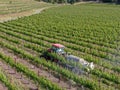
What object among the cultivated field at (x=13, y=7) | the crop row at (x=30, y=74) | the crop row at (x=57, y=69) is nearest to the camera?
the crop row at (x=30, y=74)

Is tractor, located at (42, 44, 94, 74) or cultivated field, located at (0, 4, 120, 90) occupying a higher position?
tractor, located at (42, 44, 94, 74)

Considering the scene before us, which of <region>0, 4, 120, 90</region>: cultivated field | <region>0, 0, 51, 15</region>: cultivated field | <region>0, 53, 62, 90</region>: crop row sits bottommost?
<region>0, 0, 51, 15</region>: cultivated field

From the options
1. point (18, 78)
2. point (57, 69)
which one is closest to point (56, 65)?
point (57, 69)

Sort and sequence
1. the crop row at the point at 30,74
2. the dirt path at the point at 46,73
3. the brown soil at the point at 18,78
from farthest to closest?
the dirt path at the point at 46,73
the brown soil at the point at 18,78
the crop row at the point at 30,74

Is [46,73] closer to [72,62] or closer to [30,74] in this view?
[30,74]

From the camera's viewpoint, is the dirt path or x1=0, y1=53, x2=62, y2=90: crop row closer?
x1=0, y1=53, x2=62, y2=90: crop row

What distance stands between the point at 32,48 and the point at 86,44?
20.2ft

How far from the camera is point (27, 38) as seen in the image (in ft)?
115

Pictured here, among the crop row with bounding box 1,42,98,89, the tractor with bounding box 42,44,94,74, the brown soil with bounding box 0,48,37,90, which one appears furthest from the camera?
the tractor with bounding box 42,44,94,74

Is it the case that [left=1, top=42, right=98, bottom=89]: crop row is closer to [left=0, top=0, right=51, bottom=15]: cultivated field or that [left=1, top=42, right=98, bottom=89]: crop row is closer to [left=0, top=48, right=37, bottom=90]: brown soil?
[left=0, top=48, right=37, bottom=90]: brown soil

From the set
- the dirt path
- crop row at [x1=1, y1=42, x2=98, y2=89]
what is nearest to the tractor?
crop row at [x1=1, y1=42, x2=98, y2=89]

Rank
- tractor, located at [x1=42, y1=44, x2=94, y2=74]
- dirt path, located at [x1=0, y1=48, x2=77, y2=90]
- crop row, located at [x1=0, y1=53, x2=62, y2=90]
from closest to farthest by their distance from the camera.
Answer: crop row, located at [x1=0, y1=53, x2=62, y2=90], dirt path, located at [x1=0, y1=48, x2=77, y2=90], tractor, located at [x1=42, y1=44, x2=94, y2=74]

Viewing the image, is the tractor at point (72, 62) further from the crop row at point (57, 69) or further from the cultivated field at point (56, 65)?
the crop row at point (57, 69)

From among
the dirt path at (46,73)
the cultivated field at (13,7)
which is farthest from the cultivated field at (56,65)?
the cultivated field at (13,7)
